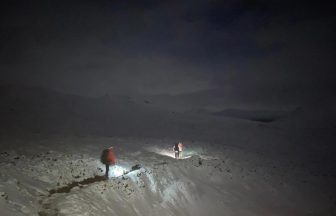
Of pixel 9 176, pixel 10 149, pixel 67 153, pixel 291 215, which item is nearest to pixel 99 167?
pixel 67 153

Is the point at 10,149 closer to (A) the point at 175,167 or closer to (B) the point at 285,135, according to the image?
(A) the point at 175,167

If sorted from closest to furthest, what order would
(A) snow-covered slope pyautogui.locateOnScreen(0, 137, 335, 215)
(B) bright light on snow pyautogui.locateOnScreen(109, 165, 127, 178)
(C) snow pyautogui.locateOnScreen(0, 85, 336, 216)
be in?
(A) snow-covered slope pyautogui.locateOnScreen(0, 137, 335, 215), (C) snow pyautogui.locateOnScreen(0, 85, 336, 216), (B) bright light on snow pyautogui.locateOnScreen(109, 165, 127, 178)

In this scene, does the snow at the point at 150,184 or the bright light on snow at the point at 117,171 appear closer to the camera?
the snow at the point at 150,184

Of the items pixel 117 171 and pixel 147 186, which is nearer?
pixel 147 186

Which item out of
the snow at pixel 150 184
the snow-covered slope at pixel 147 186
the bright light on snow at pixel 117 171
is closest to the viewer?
the snow-covered slope at pixel 147 186

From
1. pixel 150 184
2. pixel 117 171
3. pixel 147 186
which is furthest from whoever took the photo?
pixel 117 171

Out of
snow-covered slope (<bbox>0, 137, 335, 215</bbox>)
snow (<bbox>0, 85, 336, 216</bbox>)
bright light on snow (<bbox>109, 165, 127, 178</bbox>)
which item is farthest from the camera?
bright light on snow (<bbox>109, 165, 127, 178</bbox>)

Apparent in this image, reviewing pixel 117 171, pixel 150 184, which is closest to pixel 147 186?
pixel 150 184

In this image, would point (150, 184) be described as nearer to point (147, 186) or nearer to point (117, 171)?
point (147, 186)

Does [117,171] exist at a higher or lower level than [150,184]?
higher

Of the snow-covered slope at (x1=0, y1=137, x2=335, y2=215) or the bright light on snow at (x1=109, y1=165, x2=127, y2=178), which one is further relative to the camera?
the bright light on snow at (x1=109, y1=165, x2=127, y2=178)

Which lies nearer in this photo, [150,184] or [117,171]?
[150,184]

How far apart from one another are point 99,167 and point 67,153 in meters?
5.18

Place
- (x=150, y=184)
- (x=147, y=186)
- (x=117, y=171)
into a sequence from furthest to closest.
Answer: (x=117, y=171) < (x=150, y=184) < (x=147, y=186)
